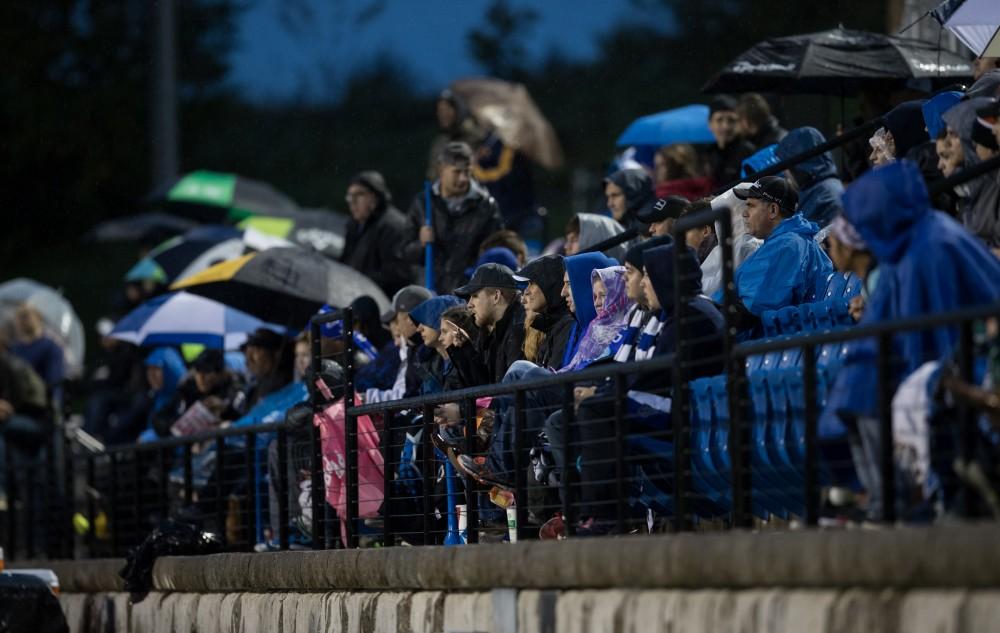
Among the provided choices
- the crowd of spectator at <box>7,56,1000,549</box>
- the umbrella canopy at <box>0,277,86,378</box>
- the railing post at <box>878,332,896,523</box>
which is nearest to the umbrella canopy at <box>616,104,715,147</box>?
the crowd of spectator at <box>7,56,1000,549</box>

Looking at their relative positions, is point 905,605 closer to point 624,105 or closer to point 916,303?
point 916,303

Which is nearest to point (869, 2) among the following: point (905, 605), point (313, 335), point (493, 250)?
point (493, 250)

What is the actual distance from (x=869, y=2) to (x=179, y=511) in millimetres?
15311

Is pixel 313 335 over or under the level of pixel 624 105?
under

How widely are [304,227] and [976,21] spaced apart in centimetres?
1525

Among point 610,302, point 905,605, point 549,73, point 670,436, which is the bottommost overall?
point 905,605

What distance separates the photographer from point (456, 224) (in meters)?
17.8

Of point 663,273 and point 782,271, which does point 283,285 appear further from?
point 663,273

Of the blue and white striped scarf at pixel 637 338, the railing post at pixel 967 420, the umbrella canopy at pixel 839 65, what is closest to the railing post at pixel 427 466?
the blue and white striped scarf at pixel 637 338

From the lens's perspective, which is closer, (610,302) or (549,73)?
(610,302)

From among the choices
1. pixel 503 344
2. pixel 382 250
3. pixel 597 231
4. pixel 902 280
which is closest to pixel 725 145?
pixel 597 231

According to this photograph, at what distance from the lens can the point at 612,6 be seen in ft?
136

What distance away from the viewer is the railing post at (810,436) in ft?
29.7

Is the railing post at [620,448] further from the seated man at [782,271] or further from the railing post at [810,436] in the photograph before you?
the seated man at [782,271]
